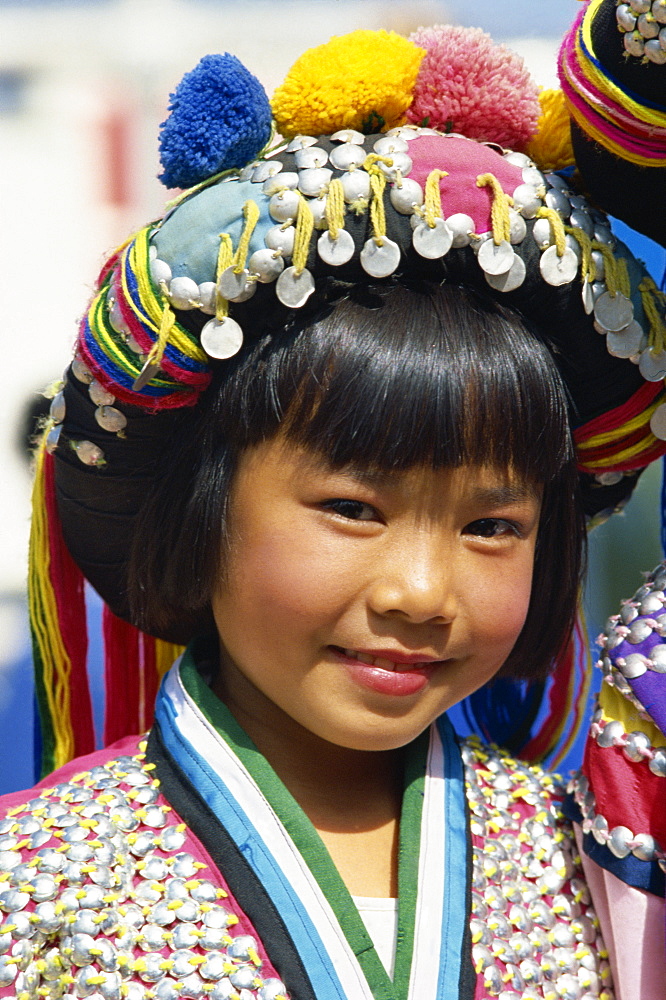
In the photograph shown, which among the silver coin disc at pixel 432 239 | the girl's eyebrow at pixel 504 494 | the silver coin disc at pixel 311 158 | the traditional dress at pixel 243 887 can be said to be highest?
the silver coin disc at pixel 311 158

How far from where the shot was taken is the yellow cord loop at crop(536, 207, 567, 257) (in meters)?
1.11

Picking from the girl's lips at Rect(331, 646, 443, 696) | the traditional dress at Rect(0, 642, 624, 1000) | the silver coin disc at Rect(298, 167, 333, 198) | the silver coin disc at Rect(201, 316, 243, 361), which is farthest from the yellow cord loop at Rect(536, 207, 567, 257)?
the traditional dress at Rect(0, 642, 624, 1000)

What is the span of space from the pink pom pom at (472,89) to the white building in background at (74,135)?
544 mm

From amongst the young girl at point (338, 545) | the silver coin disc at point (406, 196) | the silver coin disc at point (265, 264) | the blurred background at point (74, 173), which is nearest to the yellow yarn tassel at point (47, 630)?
the young girl at point (338, 545)

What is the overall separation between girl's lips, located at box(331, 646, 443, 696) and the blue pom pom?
0.49 metres

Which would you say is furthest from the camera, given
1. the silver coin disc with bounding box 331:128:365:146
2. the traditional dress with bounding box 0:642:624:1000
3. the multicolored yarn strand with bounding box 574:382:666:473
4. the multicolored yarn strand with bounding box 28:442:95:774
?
the multicolored yarn strand with bounding box 28:442:95:774

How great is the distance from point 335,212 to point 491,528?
336 mm

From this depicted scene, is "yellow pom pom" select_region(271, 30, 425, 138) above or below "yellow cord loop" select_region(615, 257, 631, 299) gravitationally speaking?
above

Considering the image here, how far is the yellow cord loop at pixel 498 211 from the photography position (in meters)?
1.08

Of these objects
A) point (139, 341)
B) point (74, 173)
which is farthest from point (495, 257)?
point (74, 173)

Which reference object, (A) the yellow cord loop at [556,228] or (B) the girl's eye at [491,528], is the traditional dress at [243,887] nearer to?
(B) the girl's eye at [491,528]

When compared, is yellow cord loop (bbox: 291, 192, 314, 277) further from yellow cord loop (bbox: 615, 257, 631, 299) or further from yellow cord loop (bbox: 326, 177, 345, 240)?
yellow cord loop (bbox: 615, 257, 631, 299)

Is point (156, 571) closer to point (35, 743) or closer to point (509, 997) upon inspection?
point (35, 743)

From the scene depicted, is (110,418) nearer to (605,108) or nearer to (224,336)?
(224,336)
